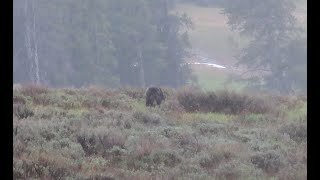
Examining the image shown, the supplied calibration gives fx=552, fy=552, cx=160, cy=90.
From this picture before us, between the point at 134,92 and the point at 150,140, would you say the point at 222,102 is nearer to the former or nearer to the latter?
the point at 134,92

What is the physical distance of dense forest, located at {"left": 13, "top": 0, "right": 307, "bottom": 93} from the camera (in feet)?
130

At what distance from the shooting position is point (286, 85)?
4062 centimetres

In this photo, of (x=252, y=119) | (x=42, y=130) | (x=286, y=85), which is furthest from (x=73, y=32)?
(x=42, y=130)

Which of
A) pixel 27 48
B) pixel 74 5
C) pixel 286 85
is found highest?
pixel 74 5

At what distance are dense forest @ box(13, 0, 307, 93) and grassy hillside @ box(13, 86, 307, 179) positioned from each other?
26080 millimetres

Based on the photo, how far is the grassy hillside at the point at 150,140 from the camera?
22.9ft

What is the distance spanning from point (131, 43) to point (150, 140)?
3369 centimetres

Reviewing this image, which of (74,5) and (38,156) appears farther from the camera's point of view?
(74,5)

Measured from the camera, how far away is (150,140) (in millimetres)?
8781

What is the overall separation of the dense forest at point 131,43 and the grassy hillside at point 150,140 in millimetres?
26080
